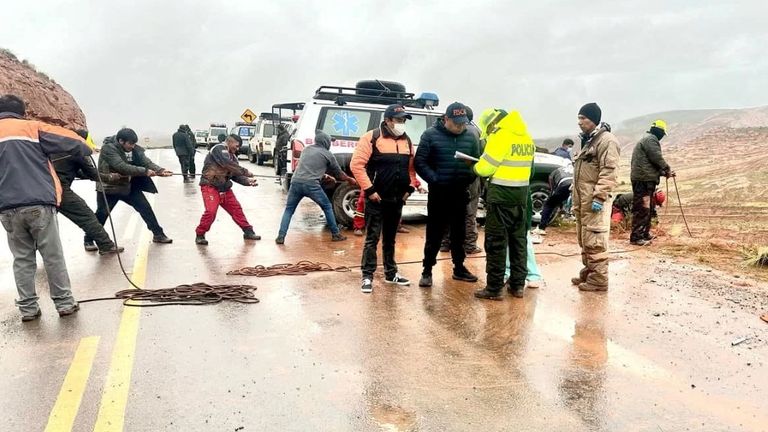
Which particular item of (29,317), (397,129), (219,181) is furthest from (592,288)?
(29,317)

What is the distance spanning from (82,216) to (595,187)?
611 centimetres

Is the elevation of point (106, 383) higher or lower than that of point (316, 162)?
lower

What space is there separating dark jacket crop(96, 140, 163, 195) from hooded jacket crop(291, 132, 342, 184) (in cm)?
200

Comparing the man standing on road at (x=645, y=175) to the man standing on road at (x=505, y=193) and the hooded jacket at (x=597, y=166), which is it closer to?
the hooded jacket at (x=597, y=166)

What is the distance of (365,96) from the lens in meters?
9.87

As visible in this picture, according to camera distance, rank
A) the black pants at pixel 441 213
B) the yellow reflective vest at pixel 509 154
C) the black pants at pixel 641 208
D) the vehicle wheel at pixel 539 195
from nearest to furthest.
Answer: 1. the yellow reflective vest at pixel 509 154
2. the black pants at pixel 441 213
3. the black pants at pixel 641 208
4. the vehicle wheel at pixel 539 195

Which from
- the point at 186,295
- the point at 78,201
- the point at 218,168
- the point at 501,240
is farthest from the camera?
the point at 218,168

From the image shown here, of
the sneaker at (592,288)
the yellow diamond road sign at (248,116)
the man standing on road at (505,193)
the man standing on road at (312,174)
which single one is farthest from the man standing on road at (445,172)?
the yellow diamond road sign at (248,116)

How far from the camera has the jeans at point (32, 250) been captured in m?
4.67

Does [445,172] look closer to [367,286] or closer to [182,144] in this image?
[367,286]

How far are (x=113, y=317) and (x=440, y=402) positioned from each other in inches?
120

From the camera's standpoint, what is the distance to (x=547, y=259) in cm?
739

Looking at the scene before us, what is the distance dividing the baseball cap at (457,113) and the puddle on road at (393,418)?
125 inches

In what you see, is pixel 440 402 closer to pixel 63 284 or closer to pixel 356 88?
pixel 63 284
